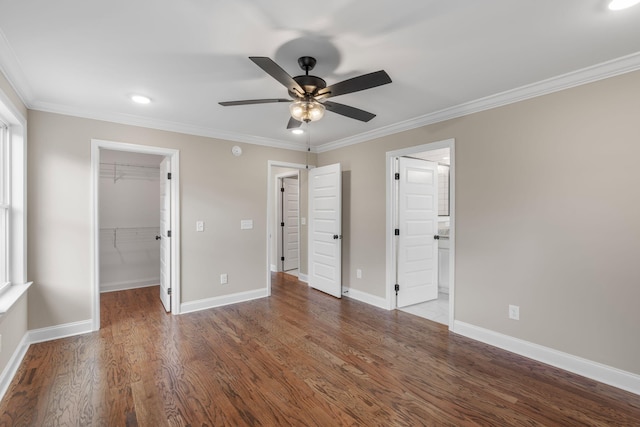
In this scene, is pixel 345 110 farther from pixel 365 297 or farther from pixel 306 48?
pixel 365 297

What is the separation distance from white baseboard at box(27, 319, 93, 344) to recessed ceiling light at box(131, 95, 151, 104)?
7.97 ft

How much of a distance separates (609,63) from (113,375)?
4.58m

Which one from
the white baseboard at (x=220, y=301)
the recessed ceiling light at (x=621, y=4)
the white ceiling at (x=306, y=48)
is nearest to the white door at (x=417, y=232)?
the white ceiling at (x=306, y=48)

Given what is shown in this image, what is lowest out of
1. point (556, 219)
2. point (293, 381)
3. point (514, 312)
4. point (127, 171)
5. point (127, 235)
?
point (293, 381)

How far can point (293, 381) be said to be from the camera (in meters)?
2.34

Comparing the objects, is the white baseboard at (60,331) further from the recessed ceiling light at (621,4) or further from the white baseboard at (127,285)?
the recessed ceiling light at (621,4)

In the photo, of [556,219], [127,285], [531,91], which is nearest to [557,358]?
[556,219]

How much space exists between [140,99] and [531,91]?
3.66 meters

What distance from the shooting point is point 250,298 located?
4.41m

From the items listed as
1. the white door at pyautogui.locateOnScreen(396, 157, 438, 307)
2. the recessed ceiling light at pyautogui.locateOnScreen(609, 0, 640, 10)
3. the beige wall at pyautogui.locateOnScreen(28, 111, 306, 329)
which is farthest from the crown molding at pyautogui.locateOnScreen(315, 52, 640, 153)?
the beige wall at pyautogui.locateOnScreen(28, 111, 306, 329)

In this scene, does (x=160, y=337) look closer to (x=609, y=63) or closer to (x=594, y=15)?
(x=594, y=15)

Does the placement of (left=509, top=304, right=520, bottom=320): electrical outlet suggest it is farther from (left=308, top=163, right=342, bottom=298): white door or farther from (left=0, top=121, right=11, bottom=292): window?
(left=0, top=121, right=11, bottom=292): window

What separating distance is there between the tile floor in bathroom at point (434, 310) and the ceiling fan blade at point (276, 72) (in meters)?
3.09

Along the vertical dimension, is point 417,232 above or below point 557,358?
above
